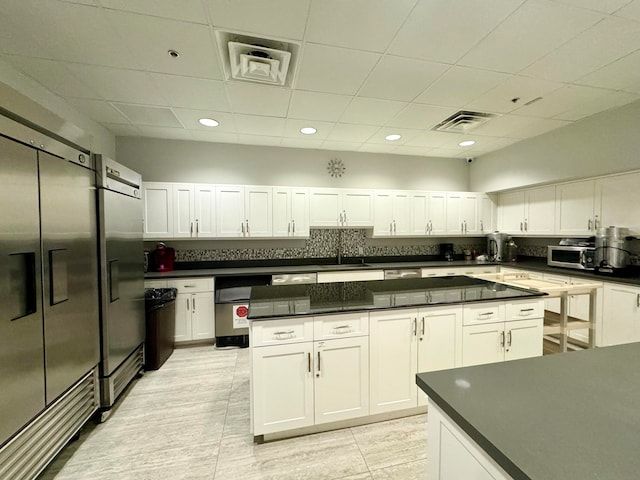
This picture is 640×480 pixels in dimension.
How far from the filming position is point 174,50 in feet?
6.24

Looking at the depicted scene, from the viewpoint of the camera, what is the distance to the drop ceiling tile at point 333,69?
1937 mm

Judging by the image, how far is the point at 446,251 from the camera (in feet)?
15.8

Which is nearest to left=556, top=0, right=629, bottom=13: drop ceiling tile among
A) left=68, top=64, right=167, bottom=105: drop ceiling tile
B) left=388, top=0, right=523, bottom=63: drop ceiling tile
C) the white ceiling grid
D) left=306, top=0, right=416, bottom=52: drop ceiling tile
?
the white ceiling grid

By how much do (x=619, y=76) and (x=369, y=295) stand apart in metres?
2.82

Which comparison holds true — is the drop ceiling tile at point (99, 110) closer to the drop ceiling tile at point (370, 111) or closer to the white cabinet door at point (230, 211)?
the white cabinet door at point (230, 211)

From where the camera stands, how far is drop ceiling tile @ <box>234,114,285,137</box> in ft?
10.1

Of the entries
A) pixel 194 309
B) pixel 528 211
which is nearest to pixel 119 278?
pixel 194 309

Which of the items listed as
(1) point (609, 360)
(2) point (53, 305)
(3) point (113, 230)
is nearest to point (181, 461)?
(2) point (53, 305)

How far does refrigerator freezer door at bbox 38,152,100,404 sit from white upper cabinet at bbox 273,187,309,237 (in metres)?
2.16

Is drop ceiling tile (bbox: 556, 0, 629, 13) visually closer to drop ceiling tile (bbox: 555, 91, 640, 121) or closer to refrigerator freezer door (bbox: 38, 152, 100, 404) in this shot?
drop ceiling tile (bbox: 555, 91, 640, 121)

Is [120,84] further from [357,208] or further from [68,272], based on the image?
[357,208]

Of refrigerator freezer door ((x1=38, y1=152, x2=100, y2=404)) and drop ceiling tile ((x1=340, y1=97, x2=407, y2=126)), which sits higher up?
drop ceiling tile ((x1=340, y1=97, x2=407, y2=126))

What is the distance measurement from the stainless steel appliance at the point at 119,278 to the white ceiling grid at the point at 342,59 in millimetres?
807

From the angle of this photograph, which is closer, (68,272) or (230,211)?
(68,272)
